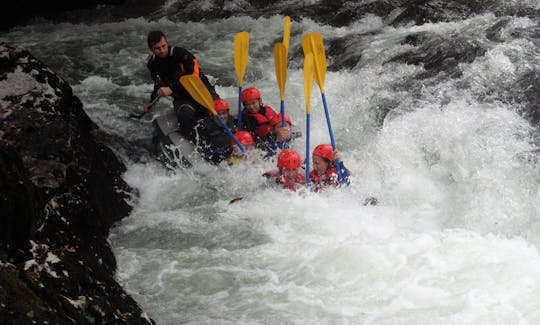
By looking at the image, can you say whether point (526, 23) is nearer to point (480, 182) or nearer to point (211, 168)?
point (480, 182)

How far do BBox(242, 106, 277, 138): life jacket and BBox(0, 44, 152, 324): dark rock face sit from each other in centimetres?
139

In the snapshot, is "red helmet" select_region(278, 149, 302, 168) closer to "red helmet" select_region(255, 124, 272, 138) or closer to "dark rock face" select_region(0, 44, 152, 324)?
"red helmet" select_region(255, 124, 272, 138)

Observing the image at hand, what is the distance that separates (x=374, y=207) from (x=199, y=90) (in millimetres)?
2119

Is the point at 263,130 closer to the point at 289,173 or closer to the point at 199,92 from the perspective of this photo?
the point at 199,92

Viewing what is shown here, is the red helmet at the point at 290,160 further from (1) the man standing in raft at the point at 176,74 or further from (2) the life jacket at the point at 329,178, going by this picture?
(1) the man standing in raft at the point at 176,74

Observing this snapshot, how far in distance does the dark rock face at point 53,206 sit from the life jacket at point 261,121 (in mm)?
1389

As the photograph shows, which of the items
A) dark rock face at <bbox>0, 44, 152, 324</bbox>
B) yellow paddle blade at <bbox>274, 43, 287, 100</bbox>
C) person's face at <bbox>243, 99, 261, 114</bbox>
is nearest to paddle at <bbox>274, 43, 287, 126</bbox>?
yellow paddle blade at <bbox>274, 43, 287, 100</bbox>

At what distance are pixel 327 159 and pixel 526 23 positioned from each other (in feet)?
13.0

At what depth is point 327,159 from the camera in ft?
18.5

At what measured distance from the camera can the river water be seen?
159 inches

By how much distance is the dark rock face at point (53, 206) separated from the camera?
2697 millimetres

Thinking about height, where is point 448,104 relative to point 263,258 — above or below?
above

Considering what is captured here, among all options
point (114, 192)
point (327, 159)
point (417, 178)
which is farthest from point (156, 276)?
point (417, 178)

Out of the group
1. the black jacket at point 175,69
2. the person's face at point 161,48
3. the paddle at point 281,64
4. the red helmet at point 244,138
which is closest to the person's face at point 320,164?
the paddle at point 281,64
